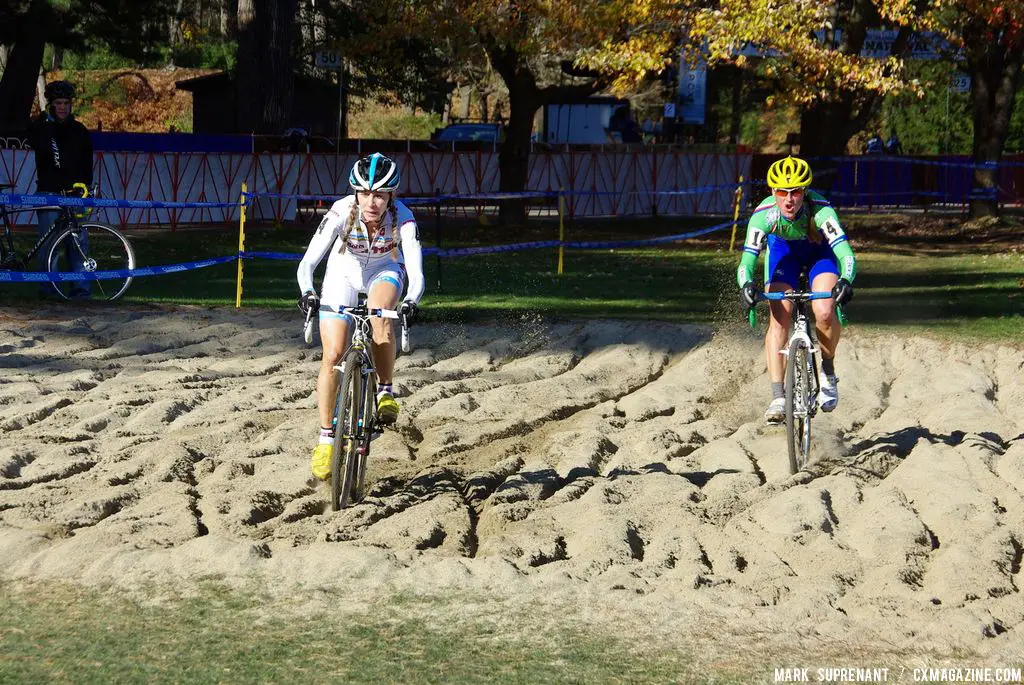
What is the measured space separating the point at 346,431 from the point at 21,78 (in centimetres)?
2392

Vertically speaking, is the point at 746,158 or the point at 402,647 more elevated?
the point at 746,158

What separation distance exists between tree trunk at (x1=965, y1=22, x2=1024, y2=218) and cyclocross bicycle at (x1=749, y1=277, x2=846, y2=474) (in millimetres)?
19786

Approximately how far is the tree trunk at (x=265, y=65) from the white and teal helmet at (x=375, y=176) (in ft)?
74.2

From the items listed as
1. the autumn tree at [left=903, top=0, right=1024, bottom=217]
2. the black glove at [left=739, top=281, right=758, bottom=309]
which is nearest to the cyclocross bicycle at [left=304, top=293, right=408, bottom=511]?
the black glove at [left=739, top=281, right=758, bottom=309]

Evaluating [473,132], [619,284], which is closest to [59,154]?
[619,284]

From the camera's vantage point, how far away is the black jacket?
46.1ft

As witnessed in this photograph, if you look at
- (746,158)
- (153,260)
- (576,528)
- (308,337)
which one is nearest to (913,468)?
(576,528)

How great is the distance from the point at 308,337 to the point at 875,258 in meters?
17.5

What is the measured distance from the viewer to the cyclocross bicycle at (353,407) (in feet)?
24.7

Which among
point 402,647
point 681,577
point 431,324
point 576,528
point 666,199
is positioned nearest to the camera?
point 402,647

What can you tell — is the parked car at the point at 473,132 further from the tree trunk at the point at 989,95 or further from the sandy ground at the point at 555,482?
the sandy ground at the point at 555,482

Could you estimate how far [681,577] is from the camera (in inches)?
256

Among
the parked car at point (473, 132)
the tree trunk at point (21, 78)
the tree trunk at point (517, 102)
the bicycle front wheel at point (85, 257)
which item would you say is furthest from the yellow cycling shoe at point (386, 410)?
the parked car at point (473, 132)

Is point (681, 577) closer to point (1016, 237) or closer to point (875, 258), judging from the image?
point (875, 258)
